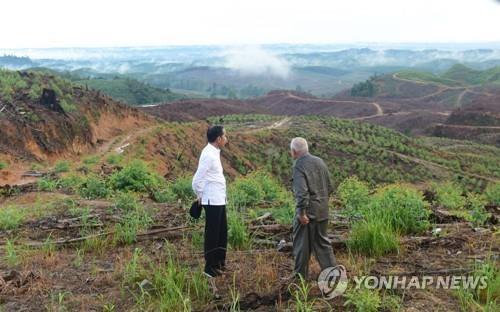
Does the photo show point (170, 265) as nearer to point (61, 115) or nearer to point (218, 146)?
point (218, 146)

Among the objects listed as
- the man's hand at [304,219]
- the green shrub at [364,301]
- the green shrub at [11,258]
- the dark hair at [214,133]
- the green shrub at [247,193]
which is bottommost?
the green shrub at [247,193]

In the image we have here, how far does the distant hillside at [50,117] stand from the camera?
17.3m

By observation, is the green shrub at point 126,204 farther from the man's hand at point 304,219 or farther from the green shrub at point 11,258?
the man's hand at point 304,219

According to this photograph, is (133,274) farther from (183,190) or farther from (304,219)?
(183,190)

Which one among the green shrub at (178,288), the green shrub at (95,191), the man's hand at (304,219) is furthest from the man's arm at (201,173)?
the green shrub at (95,191)

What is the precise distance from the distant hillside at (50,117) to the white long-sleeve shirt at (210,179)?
1290 centimetres

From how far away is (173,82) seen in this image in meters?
160

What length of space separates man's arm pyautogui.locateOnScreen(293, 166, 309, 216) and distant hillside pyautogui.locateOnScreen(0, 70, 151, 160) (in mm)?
13709

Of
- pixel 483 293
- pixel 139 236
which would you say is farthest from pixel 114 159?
pixel 483 293

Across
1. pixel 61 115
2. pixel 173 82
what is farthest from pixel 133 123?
pixel 173 82

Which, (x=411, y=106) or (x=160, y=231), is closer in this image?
(x=160, y=231)

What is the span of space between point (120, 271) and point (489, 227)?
4.70 meters

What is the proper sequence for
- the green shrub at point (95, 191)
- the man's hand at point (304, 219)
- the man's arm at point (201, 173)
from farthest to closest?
the green shrub at point (95, 191), the man's arm at point (201, 173), the man's hand at point (304, 219)

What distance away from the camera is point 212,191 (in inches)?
195
